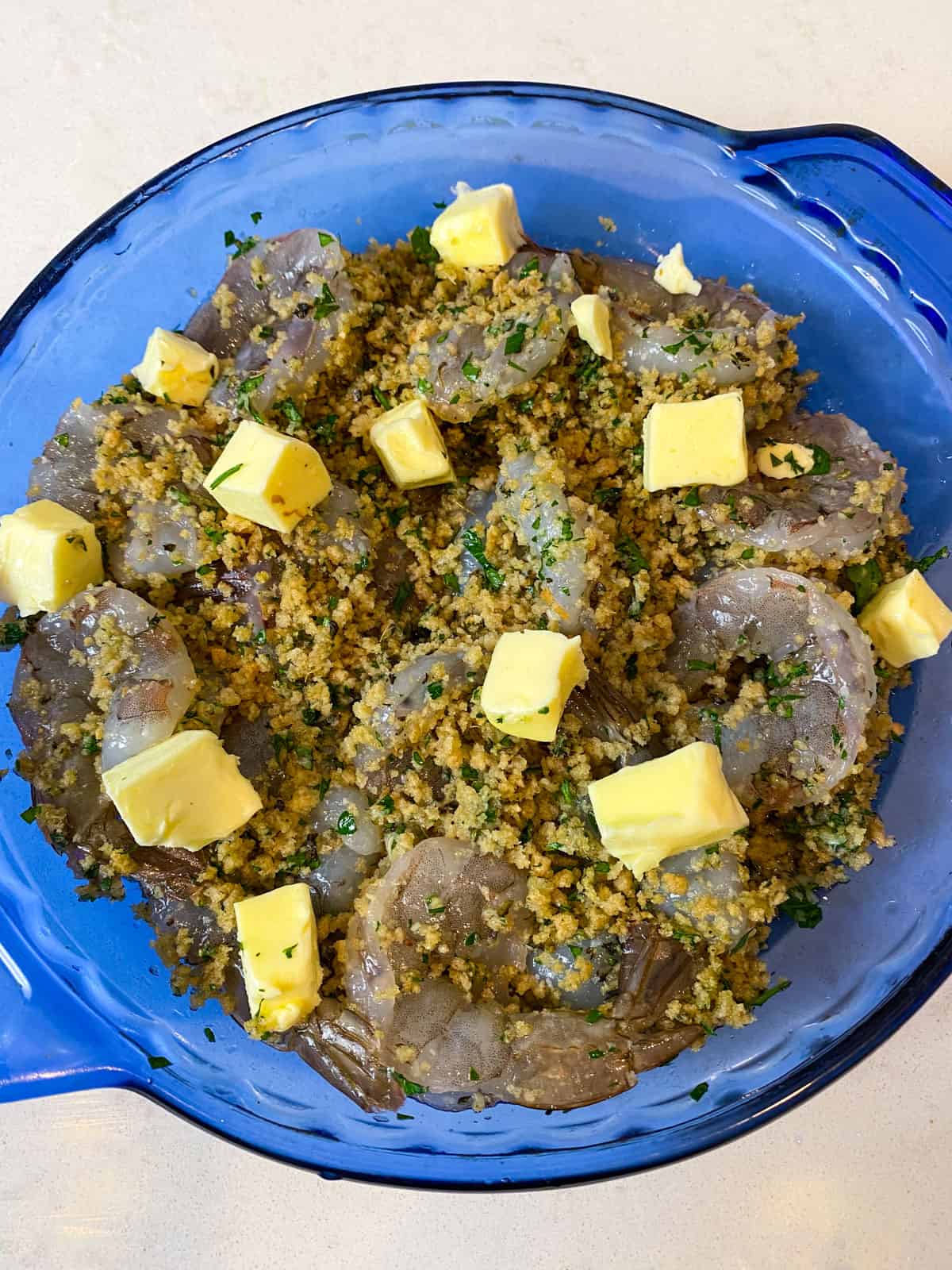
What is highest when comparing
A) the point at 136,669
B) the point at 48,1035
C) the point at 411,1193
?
the point at 136,669

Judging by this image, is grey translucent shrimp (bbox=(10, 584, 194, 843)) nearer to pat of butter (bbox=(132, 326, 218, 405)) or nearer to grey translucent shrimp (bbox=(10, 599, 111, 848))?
grey translucent shrimp (bbox=(10, 599, 111, 848))

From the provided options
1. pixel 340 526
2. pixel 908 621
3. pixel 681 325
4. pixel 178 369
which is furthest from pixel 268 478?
pixel 908 621

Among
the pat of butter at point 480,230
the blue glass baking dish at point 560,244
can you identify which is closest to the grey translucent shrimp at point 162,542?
the blue glass baking dish at point 560,244

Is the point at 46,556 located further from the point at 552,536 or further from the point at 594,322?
the point at 594,322

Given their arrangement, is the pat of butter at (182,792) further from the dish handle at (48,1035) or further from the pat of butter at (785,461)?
the pat of butter at (785,461)

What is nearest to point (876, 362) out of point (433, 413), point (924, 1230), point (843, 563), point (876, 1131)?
point (843, 563)

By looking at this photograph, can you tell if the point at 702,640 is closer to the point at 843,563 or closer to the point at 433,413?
the point at 843,563

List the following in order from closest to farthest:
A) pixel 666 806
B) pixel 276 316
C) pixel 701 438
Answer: pixel 666 806 → pixel 701 438 → pixel 276 316
